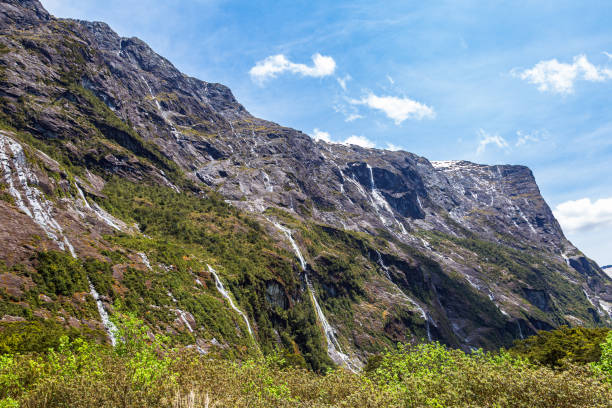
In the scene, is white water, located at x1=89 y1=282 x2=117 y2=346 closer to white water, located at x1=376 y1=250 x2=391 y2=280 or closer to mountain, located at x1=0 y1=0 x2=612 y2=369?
mountain, located at x1=0 y1=0 x2=612 y2=369

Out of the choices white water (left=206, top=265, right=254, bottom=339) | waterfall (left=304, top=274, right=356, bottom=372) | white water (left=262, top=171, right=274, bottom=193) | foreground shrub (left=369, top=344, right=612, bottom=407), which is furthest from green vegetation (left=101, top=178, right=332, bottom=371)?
white water (left=262, top=171, right=274, bottom=193)

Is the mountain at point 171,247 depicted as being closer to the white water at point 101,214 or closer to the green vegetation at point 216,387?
the white water at point 101,214

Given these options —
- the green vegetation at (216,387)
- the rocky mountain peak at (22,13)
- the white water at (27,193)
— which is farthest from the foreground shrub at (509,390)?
the rocky mountain peak at (22,13)

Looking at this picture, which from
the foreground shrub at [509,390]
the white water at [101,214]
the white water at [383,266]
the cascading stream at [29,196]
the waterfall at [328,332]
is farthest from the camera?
the white water at [383,266]

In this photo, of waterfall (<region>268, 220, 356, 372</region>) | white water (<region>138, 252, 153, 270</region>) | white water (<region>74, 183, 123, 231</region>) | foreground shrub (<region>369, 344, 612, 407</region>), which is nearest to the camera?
foreground shrub (<region>369, 344, 612, 407</region>)

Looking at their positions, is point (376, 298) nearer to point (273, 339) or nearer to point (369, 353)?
point (369, 353)

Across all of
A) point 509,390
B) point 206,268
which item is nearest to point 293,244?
point 206,268

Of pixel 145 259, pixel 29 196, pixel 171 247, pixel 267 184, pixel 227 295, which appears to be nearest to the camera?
pixel 29 196

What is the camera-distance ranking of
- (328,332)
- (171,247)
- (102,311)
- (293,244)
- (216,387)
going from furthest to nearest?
(293,244) < (328,332) < (171,247) < (102,311) < (216,387)

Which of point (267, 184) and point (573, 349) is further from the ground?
point (267, 184)

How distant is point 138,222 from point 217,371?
90178 millimetres

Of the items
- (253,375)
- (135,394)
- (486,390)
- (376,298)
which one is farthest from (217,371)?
(376,298)

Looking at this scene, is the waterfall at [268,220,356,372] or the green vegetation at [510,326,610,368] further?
the waterfall at [268,220,356,372]

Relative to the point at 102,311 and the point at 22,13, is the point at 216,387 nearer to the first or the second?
the point at 102,311
